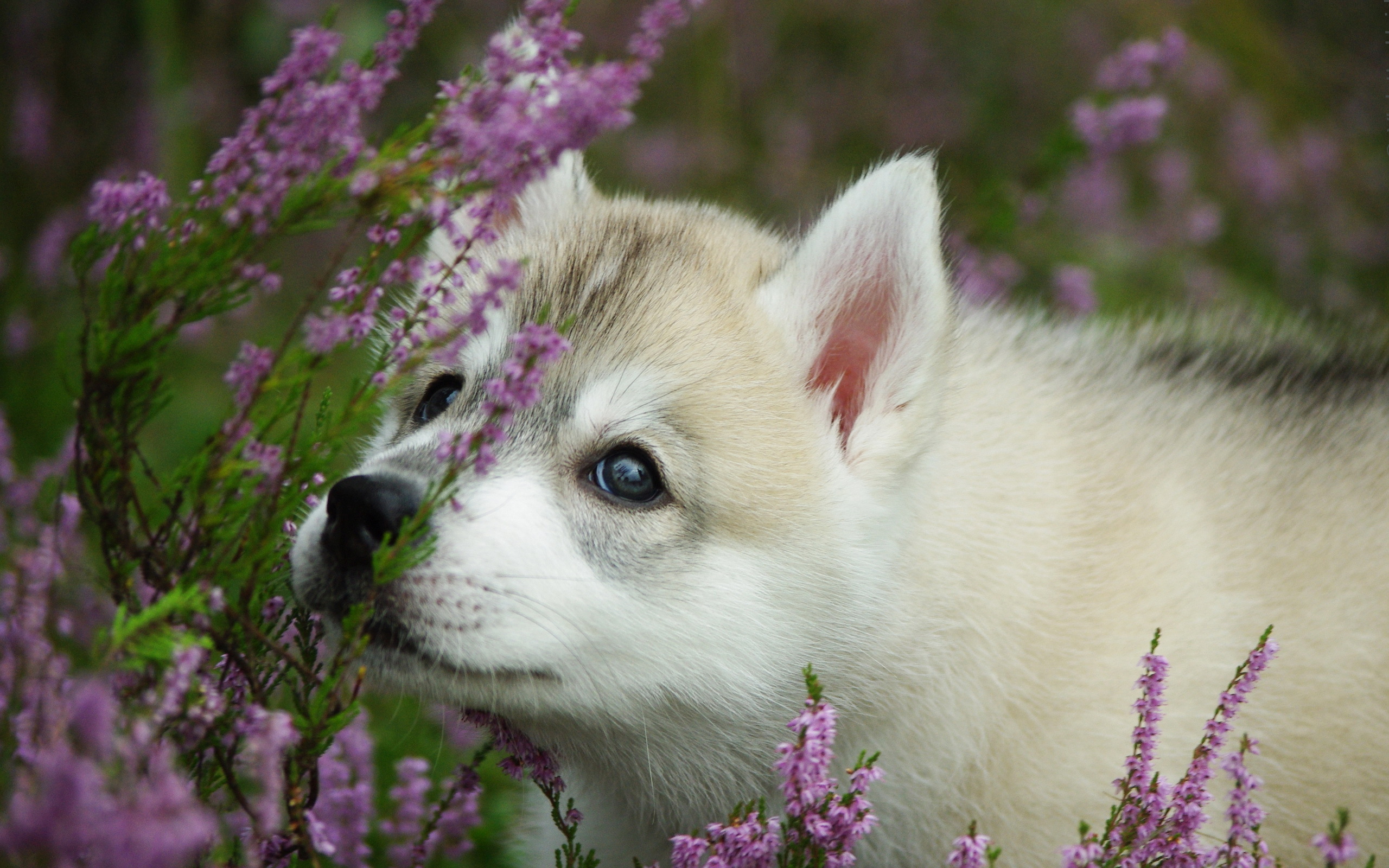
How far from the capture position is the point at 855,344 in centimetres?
254

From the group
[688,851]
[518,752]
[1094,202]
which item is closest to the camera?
[688,851]

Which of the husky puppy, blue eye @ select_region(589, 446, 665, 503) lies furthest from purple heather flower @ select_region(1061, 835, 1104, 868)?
blue eye @ select_region(589, 446, 665, 503)

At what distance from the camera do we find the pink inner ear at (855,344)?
97.0 inches

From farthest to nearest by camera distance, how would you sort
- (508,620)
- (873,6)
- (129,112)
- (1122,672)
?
(873,6), (129,112), (1122,672), (508,620)

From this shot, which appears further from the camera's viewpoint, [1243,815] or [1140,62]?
[1140,62]

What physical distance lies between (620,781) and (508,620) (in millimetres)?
670

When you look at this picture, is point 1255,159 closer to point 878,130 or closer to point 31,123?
point 878,130

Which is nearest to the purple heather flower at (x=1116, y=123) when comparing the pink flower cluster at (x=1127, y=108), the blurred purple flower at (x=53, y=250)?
the pink flower cluster at (x=1127, y=108)

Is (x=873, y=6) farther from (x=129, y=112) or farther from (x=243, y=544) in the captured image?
(x=243, y=544)

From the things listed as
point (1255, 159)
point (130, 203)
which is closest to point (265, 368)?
point (130, 203)

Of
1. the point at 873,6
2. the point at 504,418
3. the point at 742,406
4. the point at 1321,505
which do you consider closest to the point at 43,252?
the point at 504,418

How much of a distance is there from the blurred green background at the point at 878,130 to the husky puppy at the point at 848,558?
157cm

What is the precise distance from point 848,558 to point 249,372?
3.99 feet

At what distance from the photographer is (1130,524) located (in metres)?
2.71
